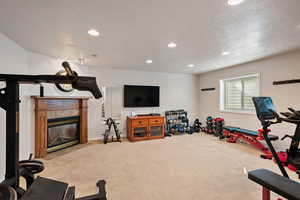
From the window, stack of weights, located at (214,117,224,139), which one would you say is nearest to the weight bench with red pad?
stack of weights, located at (214,117,224,139)

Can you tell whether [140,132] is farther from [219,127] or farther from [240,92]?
[240,92]

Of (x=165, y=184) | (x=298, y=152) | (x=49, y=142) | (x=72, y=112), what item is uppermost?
(x=72, y=112)

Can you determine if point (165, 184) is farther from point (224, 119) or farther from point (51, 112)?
point (224, 119)

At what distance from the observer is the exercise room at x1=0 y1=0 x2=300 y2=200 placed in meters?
1.43

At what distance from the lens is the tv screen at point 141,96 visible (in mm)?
4781

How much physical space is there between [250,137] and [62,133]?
4955 millimetres

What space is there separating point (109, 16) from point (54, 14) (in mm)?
663

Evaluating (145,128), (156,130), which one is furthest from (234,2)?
(156,130)

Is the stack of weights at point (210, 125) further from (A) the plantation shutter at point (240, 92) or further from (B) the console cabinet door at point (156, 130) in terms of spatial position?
(B) the console cabinet door at point (156, 130)

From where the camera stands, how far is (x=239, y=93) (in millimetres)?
4504

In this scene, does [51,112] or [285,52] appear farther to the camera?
[51,112]

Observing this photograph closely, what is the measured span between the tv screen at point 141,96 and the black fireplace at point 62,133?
65.1 inches

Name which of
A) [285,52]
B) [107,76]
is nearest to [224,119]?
[285,52]

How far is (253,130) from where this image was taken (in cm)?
391
